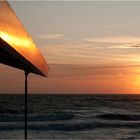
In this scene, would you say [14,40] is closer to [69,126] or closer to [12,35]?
[12,35]

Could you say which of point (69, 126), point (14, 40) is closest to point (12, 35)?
point (14, 40)

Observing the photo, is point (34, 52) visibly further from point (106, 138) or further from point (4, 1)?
point (106, 138)

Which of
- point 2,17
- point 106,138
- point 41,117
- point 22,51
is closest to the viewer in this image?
point 2,17

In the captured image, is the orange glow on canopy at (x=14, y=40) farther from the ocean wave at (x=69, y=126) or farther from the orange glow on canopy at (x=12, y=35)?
the ocean wave at (x=69, y=126)

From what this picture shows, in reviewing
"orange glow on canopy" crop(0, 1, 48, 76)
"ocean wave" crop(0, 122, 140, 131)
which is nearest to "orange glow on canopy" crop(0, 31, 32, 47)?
"orange glow on canopy" crop(0, 1, 48, 76)

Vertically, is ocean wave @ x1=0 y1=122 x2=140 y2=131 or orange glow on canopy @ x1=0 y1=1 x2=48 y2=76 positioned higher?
orange glow on canopy @ x1=0 y1=1 x2=48 y2=76

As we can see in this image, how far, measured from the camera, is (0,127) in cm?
2145

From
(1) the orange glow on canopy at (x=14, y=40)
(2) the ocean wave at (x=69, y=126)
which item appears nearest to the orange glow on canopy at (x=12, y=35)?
(1) the orange glow on canopy at (x=14, y=40)

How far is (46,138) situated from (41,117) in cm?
1243

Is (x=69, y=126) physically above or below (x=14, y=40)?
below

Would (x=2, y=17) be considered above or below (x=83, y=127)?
above

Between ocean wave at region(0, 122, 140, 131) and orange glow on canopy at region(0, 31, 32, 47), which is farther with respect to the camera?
ocean wave at region(0, 122, 140, 131)

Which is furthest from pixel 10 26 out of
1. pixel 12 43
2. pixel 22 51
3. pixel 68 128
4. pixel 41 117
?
pixel 41 117

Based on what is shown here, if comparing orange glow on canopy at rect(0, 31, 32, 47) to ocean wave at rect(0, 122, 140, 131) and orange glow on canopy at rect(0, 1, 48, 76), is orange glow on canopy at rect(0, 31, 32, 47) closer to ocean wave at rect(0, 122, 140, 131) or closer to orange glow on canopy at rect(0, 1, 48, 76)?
orange glow on canopy at rect(0, 1, 48, 76)
